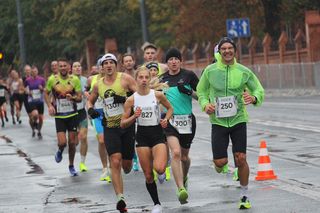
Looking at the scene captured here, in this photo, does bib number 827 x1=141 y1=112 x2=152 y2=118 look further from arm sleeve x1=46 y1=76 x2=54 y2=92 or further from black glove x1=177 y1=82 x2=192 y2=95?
arm sleeve x1=46 y1=76 x2=54 y2=92

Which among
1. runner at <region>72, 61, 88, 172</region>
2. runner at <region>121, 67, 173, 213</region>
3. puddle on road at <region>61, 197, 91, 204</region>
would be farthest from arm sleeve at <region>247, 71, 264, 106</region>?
runner at <region>72, 61, 88, 172</region>

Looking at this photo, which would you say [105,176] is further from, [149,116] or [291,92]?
[291,92]

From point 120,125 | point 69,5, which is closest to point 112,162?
point 120,125

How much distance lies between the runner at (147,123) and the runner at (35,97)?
48.2 ft

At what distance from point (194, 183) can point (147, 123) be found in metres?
2.53

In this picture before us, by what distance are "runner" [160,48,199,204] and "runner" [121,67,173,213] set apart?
853mm

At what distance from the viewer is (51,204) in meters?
12.2

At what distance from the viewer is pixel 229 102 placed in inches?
428

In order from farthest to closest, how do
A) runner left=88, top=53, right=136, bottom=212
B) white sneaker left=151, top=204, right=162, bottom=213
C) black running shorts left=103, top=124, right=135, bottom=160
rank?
runner left=88, top=53, right=136, bottom=212, black running shorts left=103, top=124, right=135, bottom=160, white sneaker left=151, top=204, right=162, bottom=213

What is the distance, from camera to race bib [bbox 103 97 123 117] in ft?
39.2

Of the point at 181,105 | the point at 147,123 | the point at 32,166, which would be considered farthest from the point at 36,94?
the point at 147,123

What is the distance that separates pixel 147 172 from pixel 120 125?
0.89m

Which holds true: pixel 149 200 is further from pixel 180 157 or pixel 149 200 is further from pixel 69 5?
pixel 69 5

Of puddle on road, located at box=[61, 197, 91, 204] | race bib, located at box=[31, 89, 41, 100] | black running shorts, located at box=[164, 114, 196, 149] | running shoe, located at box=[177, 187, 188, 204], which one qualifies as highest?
black running shorts, located at box=[164, 114, 196, 149]
